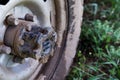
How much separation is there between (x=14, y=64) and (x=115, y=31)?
0.92m

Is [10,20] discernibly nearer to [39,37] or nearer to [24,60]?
[39,37]

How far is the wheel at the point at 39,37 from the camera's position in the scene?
1.53 metres

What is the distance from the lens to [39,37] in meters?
1.53

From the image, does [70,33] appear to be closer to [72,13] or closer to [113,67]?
[72,13]

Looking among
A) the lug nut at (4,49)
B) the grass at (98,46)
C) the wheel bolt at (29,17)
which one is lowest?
the grass at (98,46)

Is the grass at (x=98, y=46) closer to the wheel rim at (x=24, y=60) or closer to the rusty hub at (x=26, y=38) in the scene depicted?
the wheel rim at (x=24, y=60)

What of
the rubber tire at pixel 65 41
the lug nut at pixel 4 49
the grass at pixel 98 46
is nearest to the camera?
the lug nut at pixel 4 49

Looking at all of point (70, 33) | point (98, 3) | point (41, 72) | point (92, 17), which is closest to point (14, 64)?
point (41, 72)

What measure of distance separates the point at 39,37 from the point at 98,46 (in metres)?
0.82

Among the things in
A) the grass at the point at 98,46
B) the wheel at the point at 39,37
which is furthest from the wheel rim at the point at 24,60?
the grass at the point at 98,46

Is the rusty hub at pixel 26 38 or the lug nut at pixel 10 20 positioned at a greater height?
the lug nut at pixel 10 20

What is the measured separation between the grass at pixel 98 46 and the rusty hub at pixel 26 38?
1.63ft

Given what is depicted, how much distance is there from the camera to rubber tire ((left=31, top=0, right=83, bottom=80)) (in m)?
1.81

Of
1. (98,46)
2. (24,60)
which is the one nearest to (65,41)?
(24,60)
